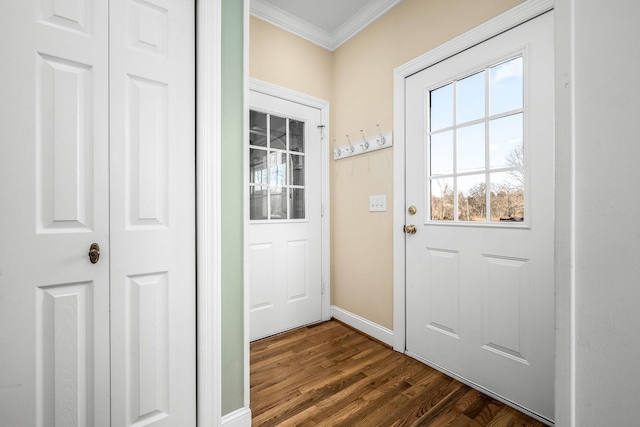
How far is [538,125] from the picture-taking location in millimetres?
1405

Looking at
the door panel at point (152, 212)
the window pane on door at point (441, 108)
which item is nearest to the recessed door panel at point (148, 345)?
the door panel at point (152, 212)

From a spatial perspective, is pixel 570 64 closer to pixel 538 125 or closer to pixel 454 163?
pixel 538 125

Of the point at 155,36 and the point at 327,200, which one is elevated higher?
the point at 155,36

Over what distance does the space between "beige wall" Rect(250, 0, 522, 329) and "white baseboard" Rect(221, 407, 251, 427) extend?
125 cm

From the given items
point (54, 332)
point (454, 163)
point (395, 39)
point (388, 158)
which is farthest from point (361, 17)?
point (54, 332)

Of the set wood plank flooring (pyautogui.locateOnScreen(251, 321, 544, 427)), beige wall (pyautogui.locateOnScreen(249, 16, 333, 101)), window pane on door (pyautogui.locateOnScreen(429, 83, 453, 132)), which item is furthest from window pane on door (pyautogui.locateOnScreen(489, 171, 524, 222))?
beige wall (pyautogui.locateOnScreen(249, 16, 333, 101))

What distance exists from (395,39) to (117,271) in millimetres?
2337

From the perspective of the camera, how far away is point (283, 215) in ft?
8.00

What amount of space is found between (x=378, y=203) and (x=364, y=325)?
107cm

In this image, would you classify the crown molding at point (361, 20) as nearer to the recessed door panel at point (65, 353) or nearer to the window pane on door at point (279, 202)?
the window pane on door at point (279, 202)

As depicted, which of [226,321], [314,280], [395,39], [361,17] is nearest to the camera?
[226,321]

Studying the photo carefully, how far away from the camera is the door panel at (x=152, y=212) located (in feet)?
3.48

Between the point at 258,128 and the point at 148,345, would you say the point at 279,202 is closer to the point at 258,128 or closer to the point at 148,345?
the point at 258,128

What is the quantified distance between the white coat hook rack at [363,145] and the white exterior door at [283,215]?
21cm
